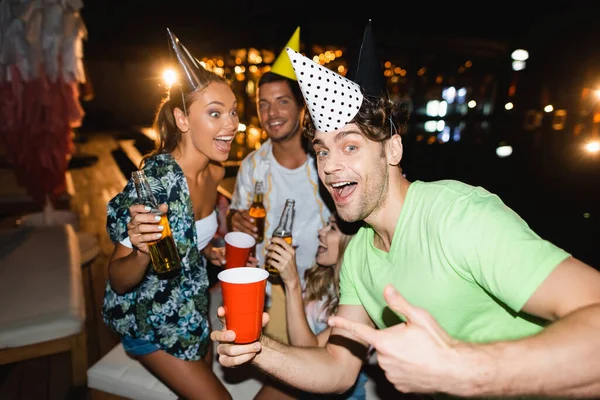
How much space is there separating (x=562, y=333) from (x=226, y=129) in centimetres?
186

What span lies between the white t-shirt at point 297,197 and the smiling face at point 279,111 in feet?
0.67

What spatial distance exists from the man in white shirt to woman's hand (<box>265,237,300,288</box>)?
872 mm

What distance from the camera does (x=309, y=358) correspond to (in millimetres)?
1525

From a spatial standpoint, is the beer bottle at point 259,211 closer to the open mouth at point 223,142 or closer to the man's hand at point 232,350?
the open mouth at point 223,142

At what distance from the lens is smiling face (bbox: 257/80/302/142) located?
2.74 metres

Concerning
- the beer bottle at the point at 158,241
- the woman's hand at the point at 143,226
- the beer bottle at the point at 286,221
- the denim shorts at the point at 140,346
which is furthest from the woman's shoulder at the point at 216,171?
the denim shorts at the point at 140,346

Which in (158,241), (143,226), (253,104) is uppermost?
(253,104)

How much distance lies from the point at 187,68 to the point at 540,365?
2059 mm

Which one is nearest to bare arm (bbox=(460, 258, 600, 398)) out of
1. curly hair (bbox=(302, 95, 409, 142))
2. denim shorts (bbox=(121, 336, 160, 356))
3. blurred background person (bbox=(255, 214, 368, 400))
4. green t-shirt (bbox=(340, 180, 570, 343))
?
green t-shirt (bbox=(340, 180, 570, 343))

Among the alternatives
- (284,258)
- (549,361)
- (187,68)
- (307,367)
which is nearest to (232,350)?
(307,367)

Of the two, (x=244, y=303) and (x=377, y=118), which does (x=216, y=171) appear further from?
(x=244, y=303)

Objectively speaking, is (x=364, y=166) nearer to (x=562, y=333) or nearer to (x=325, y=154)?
(x=325, y=154)

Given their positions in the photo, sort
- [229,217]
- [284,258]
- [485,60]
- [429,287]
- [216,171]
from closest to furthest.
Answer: [429,287]
[284,258]
[216,171]
[229,217]
[485,60]

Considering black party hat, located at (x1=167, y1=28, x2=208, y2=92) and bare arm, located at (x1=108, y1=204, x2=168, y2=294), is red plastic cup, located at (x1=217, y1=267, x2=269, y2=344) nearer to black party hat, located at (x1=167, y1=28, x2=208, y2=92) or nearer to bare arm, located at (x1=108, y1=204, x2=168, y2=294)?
bare arm, located at (x1=108, y1=204, x2=168, y2=294)
